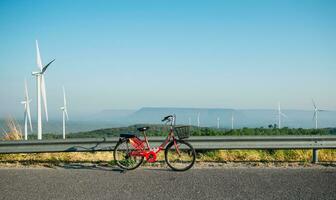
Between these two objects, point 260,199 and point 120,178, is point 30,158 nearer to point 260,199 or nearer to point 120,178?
point 120,178

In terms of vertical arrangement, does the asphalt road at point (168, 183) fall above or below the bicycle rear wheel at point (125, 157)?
below

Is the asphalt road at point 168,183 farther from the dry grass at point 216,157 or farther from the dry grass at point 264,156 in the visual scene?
the dry grass at point 264,156

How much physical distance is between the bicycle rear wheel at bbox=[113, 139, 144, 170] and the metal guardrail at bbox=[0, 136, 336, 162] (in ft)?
0.93

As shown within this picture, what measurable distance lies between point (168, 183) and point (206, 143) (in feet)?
7.40

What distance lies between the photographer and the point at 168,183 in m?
7.05

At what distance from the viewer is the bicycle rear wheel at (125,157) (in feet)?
27.9

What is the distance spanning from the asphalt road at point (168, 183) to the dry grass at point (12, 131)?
402cm

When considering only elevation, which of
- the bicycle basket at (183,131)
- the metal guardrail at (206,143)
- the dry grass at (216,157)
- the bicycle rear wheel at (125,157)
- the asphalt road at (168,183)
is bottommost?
the asphalt road at (168,183)

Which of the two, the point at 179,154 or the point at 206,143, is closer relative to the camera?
the point at 179,154

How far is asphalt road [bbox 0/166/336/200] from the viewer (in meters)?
6.25

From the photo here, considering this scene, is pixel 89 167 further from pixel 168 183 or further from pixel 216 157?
pixel 216 157

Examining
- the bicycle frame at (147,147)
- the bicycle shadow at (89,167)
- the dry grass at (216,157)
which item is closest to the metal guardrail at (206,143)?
the bicycle frame at (147,147)

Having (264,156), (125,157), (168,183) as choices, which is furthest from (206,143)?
(168,183)

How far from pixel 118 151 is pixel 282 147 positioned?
3809 mm
